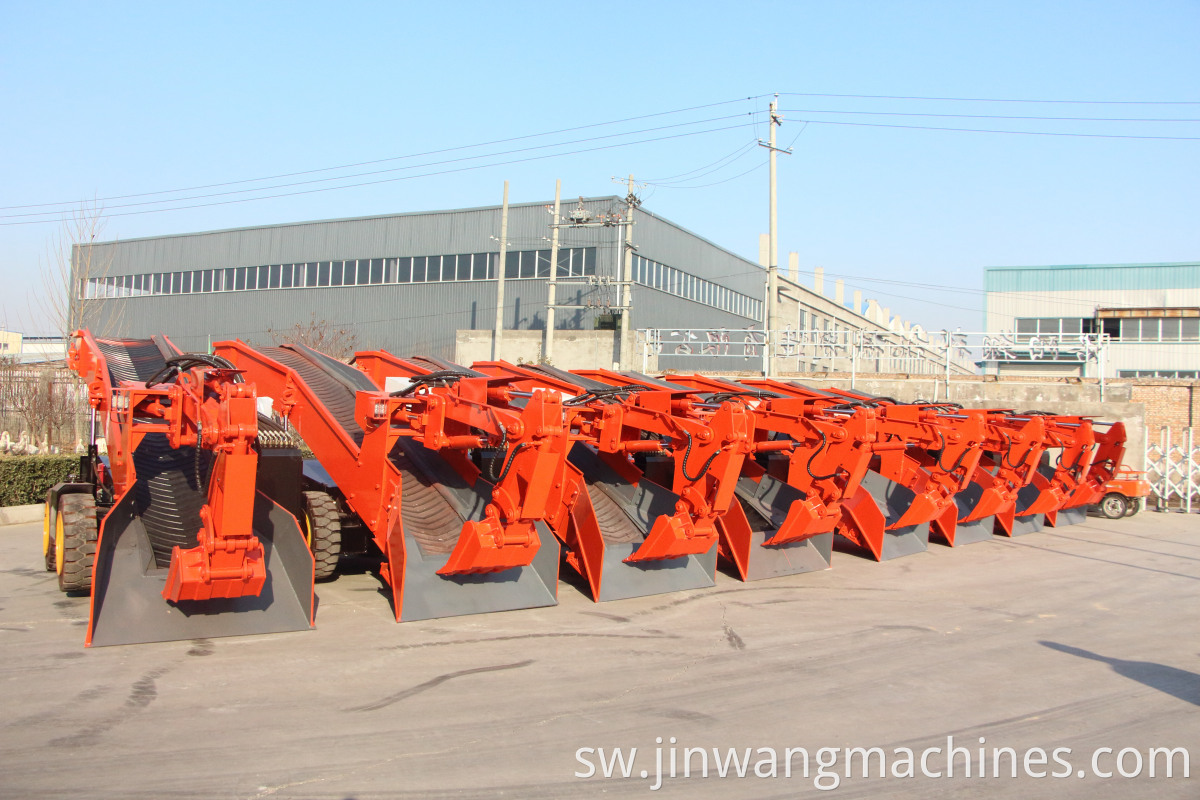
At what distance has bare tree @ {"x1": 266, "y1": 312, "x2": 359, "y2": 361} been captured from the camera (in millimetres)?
30000

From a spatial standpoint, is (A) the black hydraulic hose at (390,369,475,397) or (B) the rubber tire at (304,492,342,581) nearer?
(A) the black hydraulic hose at (390,369,475,397)

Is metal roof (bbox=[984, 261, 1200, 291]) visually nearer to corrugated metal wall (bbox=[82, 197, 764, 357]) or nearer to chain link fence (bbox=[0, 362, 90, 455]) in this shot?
corrugated metal wall (bbox=[82, 197, 764, 357])

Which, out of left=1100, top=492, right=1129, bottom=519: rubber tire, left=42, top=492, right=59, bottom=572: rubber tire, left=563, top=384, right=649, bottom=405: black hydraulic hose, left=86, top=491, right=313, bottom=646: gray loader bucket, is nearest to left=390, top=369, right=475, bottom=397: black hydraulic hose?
left=563, top=384, right=649, bottom=405: black hydraulic hose

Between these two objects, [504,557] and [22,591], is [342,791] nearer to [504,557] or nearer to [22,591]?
[504,557]

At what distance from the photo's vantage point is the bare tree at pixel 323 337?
3000 cm

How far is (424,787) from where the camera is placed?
488cm

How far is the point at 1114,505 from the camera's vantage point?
1839cm

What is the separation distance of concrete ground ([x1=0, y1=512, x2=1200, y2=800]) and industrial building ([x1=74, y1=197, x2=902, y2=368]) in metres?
21.2

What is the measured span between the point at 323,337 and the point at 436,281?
17.6 ft

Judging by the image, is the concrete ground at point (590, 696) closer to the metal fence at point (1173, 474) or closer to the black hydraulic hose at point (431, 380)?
the black hydraulic hose at point (431, 380)

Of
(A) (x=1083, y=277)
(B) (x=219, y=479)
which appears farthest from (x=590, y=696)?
(A) (x=1083, y=277)

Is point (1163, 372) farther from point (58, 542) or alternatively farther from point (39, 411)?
point (58, 542)

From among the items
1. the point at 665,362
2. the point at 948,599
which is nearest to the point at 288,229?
the point at 665,362

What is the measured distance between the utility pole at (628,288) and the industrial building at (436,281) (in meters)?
0.22
